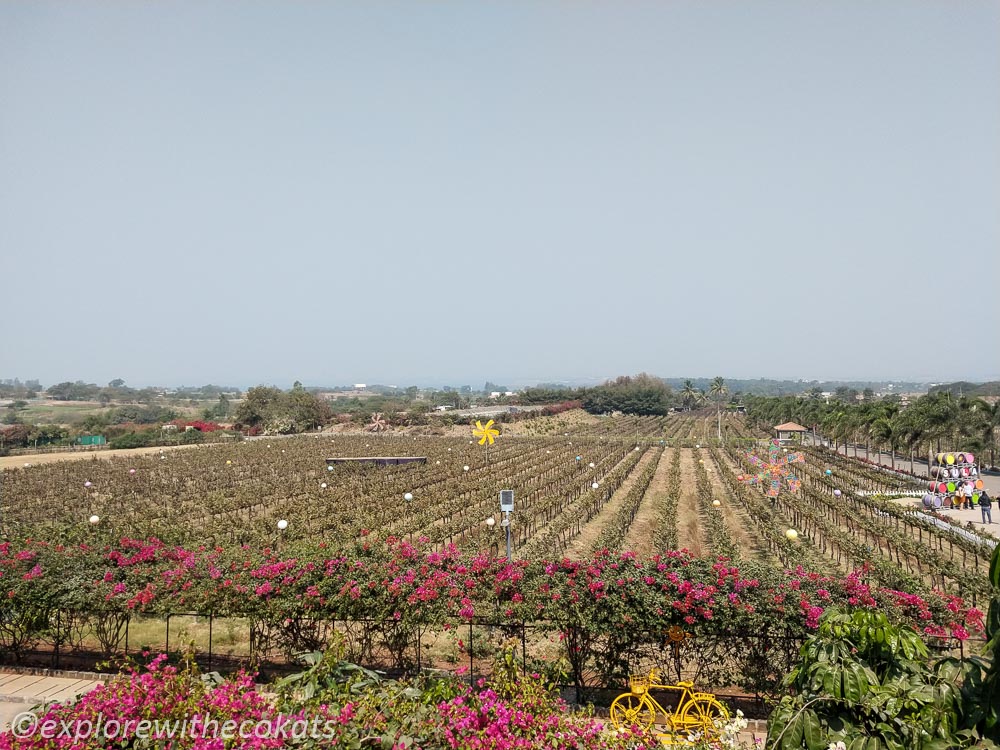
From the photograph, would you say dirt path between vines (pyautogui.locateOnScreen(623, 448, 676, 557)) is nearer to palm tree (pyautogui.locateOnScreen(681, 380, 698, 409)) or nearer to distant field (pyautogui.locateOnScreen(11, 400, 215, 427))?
distant field (pyautogui.locateOnScreen(11, 400, 215, 427))

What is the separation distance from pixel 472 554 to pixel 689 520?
12924 mm

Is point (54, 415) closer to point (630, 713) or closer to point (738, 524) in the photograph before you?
point (738, 524)

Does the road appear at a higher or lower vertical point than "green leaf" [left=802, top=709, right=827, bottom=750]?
lower

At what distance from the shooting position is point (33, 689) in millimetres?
7879

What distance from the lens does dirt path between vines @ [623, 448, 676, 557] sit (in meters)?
17.2

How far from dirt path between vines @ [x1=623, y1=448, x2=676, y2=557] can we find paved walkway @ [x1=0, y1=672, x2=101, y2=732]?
1247cm

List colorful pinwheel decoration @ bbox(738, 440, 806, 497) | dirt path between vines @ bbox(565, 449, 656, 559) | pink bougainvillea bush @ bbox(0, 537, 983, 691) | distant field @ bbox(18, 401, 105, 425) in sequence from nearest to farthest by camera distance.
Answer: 1. pink bougainvillea bush @ bbox(0, 537, 983, 691)
2. dirt path between vines @ bbox(565, 449, 656, 559)
3. colorful pinwheel decoration @ bbox(738, 440, 806, 497)
4. distant field @ bbox(18, 401, 105, 425)

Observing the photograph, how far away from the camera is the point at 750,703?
24.7 ft

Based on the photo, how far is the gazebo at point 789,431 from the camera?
43.1 meters

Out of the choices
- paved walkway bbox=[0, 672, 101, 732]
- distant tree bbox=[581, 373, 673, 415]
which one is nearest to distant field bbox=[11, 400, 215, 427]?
paved walkway bbox=[0, 672, 101, 732]

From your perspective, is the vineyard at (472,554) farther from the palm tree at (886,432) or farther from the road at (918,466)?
the road at (918,466)

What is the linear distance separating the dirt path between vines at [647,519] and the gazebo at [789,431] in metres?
12.2

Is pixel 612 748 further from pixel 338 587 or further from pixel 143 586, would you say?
pixel 143 586

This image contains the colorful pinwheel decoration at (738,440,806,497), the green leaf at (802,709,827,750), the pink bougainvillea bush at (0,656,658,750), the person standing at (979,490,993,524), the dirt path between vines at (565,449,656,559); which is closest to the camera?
the green leaf at (802,709,827,750)
